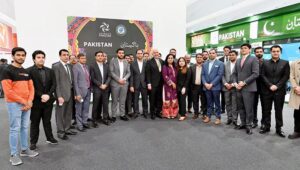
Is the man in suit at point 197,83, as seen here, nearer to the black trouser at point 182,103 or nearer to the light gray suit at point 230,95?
the black trouser at point 182,103

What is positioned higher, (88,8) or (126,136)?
(88,8)

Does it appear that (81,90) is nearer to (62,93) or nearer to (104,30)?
(62,93)

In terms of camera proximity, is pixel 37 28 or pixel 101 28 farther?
pixel 101 28

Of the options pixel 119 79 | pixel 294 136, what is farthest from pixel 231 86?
pixel 119 79

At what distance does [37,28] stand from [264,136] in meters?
5.89

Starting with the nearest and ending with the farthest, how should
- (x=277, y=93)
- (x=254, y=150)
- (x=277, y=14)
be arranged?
(x=254, y=150) < (x=277, y=93) < (x=277, y=14)

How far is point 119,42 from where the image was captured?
628 centimetres

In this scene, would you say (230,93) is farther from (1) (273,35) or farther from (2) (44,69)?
(1) (273,35)

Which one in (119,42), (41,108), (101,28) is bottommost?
(41,108)

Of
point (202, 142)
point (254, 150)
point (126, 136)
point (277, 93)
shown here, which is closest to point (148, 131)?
point (126, 136)

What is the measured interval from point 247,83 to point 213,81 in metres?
0.71

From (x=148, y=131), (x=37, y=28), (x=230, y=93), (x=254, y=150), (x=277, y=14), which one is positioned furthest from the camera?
(x=277, y=14)

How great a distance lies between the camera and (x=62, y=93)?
11.2ft

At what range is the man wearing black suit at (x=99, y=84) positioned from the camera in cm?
416
